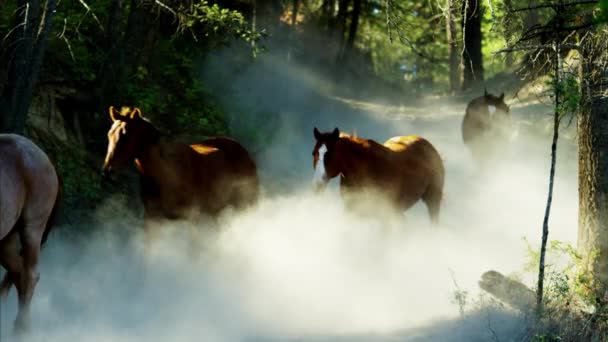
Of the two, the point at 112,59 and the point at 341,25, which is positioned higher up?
the point at 341,25

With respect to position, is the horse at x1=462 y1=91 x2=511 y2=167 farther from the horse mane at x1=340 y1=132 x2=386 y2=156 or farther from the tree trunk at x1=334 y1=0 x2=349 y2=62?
the tree trunk at x1=334 y1=0 x2=349 y2=62

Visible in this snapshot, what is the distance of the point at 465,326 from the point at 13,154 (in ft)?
17.2

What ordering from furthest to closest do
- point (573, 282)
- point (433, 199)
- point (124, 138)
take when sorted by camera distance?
point (433, 199), point (124, 138), point (573, 282)

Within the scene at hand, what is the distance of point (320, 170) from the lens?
12.2 metres

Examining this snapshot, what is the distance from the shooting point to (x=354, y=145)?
41.6 feet

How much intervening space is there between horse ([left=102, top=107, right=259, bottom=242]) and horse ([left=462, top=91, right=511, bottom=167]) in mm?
9192

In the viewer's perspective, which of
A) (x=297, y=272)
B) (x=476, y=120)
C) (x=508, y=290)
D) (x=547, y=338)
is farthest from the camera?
Result: (x=476, y=120)

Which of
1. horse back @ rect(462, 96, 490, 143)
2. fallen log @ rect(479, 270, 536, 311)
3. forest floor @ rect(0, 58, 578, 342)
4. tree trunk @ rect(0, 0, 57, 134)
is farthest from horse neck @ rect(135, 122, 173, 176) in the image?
horse back @ rect(462, 96, 490, 143)

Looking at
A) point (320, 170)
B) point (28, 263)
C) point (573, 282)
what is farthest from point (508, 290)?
point (28, 263)

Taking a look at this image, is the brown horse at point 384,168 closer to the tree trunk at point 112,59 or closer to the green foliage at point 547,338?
the tree trunk at point 112,59

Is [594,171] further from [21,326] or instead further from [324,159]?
[21,326]

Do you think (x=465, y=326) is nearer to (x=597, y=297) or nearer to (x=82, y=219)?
(x=597, y=297)

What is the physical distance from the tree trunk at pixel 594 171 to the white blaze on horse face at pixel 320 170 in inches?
136

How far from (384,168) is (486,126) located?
27.7ft
